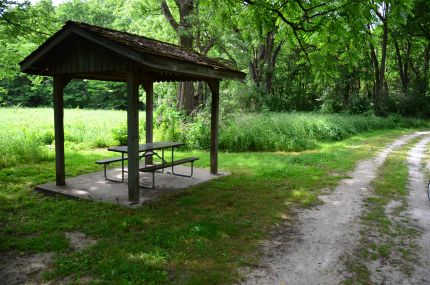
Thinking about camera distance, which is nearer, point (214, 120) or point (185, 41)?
point (214, 120)

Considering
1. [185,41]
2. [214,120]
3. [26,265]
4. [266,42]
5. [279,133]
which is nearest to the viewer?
[26,265]

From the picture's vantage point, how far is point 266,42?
26844mm

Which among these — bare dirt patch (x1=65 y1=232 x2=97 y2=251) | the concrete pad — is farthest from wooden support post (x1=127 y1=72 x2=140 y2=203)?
bare dirt patch (x1=65 y1=232 x2=97 y2=251)

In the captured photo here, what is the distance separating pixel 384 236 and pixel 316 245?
1.20m

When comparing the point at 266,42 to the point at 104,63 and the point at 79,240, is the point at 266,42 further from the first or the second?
the point at 79,240

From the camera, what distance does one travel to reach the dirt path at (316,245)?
4.10 metres

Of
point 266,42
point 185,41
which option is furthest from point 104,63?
point 266,42

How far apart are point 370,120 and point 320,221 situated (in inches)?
714

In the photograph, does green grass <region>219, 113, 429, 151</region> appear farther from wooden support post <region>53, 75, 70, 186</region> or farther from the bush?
wooden support post <region>53, 75, 70, 186</region>

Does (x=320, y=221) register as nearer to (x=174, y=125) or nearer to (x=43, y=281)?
(x=43, y=281)

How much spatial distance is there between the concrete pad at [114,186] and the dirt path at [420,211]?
4.52 m

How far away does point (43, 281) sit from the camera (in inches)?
153

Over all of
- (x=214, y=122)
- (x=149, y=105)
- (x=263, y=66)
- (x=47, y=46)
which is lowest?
(x=214, y=122)

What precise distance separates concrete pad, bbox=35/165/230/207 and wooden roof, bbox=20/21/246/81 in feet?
8.07
